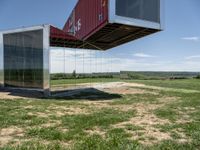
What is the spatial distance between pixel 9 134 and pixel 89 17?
13.9 meters

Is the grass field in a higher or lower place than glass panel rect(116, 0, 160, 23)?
lower

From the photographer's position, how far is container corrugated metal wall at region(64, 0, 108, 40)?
14430mm

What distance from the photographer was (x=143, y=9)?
1557 cm

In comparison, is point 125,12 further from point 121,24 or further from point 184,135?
point 184,135

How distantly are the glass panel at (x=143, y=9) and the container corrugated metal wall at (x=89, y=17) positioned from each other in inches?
56.9

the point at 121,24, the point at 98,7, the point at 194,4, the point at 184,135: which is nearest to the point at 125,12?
the point at 121,24

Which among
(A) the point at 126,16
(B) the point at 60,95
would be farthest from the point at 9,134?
(A) the point at 126,16

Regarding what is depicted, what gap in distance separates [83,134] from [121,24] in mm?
9826

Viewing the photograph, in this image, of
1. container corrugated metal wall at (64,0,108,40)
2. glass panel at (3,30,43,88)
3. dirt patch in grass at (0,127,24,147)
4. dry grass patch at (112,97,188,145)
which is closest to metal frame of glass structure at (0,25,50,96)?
glass panel at (3,30,43,88)

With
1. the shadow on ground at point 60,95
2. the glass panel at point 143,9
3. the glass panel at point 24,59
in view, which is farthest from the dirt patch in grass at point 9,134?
the glass panel at point 143,9

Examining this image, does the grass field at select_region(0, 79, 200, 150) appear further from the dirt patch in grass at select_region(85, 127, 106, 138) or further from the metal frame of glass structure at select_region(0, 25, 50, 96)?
the metal frame of glass structure at select_region(0, 25, 50, 96)

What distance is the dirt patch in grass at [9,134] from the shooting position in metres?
5.11

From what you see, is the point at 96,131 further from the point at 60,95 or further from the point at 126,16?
the point at 60,95

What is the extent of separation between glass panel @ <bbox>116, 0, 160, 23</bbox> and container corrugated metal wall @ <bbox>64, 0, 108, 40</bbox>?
144 centimetres
